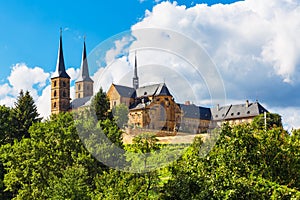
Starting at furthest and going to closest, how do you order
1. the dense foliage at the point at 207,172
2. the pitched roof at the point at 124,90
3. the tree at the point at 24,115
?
1. the tree at the point at 24,115
2. the pitched roof at the point at 124,90
3. the dense foliage at the point at 207,172

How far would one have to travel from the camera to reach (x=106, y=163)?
29203mm

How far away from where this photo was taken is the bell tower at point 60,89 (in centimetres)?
10475

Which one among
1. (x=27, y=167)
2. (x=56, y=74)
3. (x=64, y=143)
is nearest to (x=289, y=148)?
(x=64, y=143)

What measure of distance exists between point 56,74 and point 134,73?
274ft

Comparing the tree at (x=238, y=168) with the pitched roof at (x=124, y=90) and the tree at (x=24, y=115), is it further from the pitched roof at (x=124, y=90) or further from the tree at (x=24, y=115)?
the tree at (x=24, y=115)

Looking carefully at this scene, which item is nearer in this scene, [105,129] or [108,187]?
[108,187]

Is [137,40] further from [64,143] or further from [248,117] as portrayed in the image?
[248,117]

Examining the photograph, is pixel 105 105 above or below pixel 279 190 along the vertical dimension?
above

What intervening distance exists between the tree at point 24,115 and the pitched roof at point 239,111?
48805 millimetres

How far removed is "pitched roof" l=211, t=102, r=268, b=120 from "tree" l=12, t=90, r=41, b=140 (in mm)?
48805

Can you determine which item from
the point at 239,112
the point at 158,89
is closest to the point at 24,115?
the point at 158,89

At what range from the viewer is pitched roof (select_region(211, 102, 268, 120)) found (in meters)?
92.3

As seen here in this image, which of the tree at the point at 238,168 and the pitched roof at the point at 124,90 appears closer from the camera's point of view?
the tree at the point at 238,168

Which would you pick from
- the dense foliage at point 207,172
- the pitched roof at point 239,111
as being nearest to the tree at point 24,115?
the dense foliage at point 207,172
